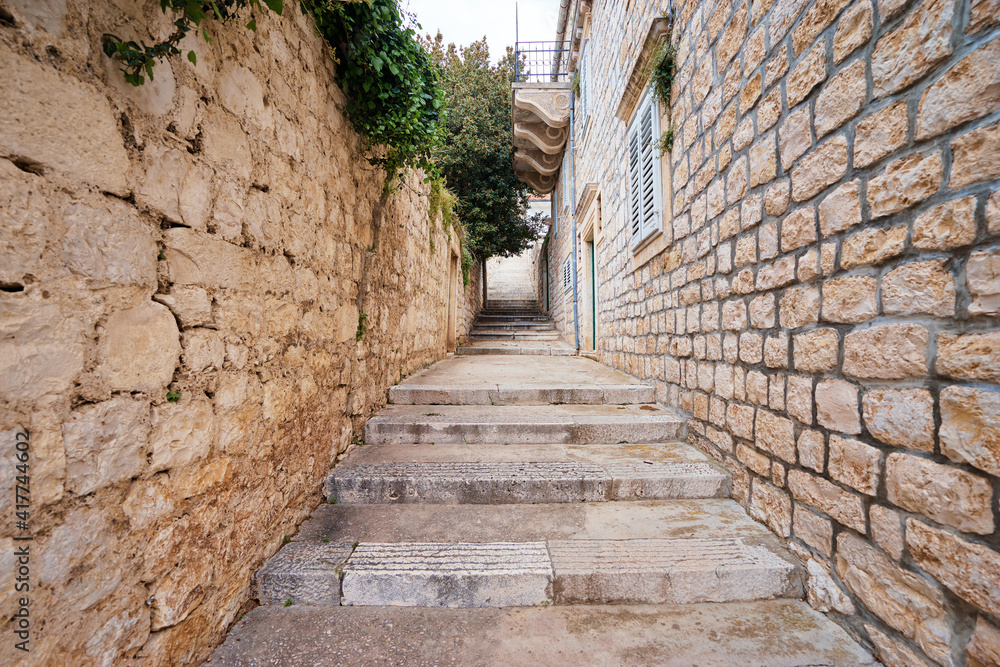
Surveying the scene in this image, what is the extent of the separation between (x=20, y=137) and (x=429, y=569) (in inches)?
76.7

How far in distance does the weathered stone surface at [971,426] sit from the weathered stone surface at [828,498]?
0.44 meters

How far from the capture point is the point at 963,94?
3.89ft

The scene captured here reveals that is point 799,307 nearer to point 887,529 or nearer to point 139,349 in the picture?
point 887,529

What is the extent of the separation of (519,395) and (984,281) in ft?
9.82

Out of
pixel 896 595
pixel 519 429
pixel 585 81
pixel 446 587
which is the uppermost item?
pixel 585 81

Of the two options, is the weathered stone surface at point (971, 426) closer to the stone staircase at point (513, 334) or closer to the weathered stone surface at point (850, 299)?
the weathered stone surface at point (850, 299)

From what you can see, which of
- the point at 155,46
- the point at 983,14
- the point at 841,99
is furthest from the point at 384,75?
the point at 983,14

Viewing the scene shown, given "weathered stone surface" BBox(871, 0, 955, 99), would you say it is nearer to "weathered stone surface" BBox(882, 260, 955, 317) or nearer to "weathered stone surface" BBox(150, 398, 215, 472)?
"weathered stone surface" BBox(882, 260, 955, 317)

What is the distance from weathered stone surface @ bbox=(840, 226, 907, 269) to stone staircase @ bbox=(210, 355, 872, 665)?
1.36m

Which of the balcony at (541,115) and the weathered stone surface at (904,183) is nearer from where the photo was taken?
the weathered stone surface at (904,183)

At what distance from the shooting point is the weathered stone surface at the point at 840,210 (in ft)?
5.02

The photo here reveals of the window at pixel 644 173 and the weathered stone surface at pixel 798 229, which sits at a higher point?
the window at pixel 644 173

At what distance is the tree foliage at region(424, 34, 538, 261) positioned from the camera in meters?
Answer: 11.2

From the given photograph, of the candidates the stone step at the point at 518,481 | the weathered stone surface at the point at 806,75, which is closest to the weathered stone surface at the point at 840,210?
the weathered stone surface at the point at 806,75
